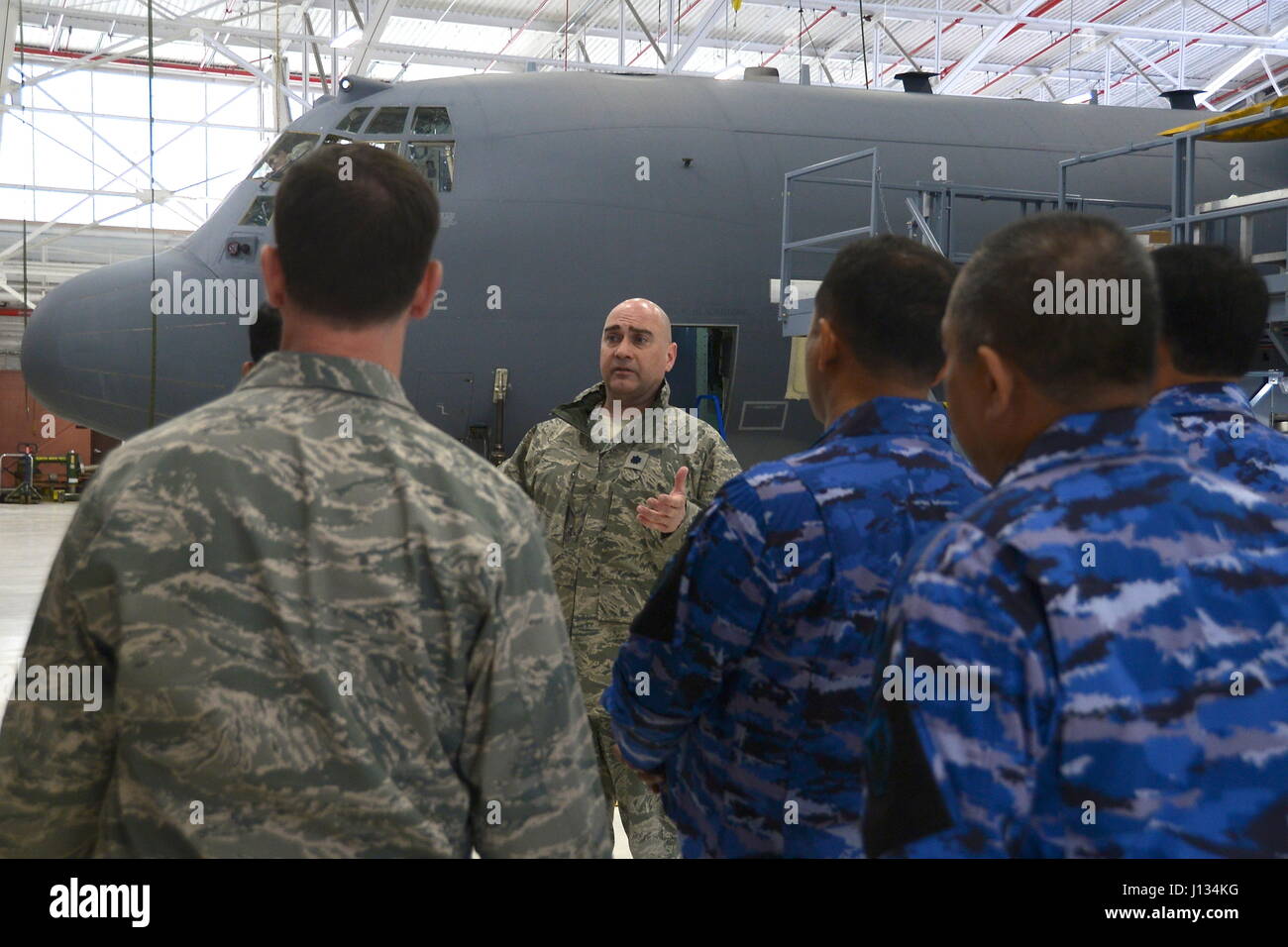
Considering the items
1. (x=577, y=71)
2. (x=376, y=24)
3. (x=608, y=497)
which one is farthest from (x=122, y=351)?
(x=376, y=24)

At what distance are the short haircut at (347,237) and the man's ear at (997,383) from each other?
80cm

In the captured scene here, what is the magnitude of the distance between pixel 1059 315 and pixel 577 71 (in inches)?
314

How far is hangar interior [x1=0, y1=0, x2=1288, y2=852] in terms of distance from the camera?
26.1 feet

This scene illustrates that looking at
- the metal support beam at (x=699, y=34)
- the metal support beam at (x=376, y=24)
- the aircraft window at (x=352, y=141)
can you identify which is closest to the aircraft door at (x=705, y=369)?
the aircraft window at (x=352, y=141)

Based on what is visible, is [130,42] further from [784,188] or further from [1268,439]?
[1268,439]

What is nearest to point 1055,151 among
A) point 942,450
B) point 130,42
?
point 942,450

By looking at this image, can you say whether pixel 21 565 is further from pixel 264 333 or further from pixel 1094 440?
pixel 1094 440

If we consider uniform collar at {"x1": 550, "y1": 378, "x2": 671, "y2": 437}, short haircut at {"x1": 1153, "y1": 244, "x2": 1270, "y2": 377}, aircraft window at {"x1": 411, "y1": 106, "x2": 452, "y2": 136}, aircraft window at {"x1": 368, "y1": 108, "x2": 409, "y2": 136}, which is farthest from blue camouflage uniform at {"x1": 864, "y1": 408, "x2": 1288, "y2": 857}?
aircraft window at {"x1": 368, "y1": 108, "x2": 409, "y2": 136}

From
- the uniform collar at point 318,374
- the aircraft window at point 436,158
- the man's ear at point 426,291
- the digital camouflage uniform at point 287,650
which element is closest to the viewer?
the digital camouflage uniform at point 287,650

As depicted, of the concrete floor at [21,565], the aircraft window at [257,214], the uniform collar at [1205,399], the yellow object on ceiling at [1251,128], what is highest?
the yellow object on ceiling at [1251,128]

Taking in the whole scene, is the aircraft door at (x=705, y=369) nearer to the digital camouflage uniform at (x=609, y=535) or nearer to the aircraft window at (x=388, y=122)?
the aircraft window at (x=388, y=122)

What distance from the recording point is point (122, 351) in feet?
25.5

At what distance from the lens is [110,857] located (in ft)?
5.00

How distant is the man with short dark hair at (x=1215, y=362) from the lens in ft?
8.75
